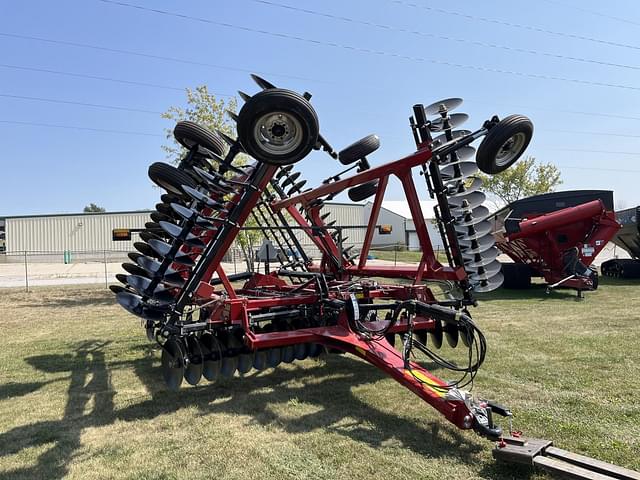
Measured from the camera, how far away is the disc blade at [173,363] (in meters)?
5.14

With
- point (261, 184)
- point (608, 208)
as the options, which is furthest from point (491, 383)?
point (608, 208)

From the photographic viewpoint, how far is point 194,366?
5305mm

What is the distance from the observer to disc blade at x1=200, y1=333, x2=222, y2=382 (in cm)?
540

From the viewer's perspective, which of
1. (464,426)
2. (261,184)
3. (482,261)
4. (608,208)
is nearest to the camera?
(464,426)

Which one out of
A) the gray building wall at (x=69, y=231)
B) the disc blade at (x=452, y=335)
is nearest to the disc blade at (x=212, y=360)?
the disc blade at (x=452, y=335)

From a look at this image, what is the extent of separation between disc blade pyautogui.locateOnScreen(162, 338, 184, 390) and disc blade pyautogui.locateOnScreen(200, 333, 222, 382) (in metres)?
0.29

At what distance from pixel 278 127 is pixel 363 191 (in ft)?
12.5

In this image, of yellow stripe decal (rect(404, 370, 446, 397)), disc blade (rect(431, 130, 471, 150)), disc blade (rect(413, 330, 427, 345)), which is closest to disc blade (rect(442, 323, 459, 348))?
disc blade (rect(413, 330, 427, 345))

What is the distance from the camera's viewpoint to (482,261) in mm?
6203

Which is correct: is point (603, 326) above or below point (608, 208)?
below

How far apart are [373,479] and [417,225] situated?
3.38m

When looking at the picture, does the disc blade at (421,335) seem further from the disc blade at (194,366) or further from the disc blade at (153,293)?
the disc blade at (153,293)

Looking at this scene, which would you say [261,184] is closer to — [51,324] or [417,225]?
[417,225]

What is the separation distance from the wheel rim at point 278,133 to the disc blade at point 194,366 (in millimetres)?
2239
